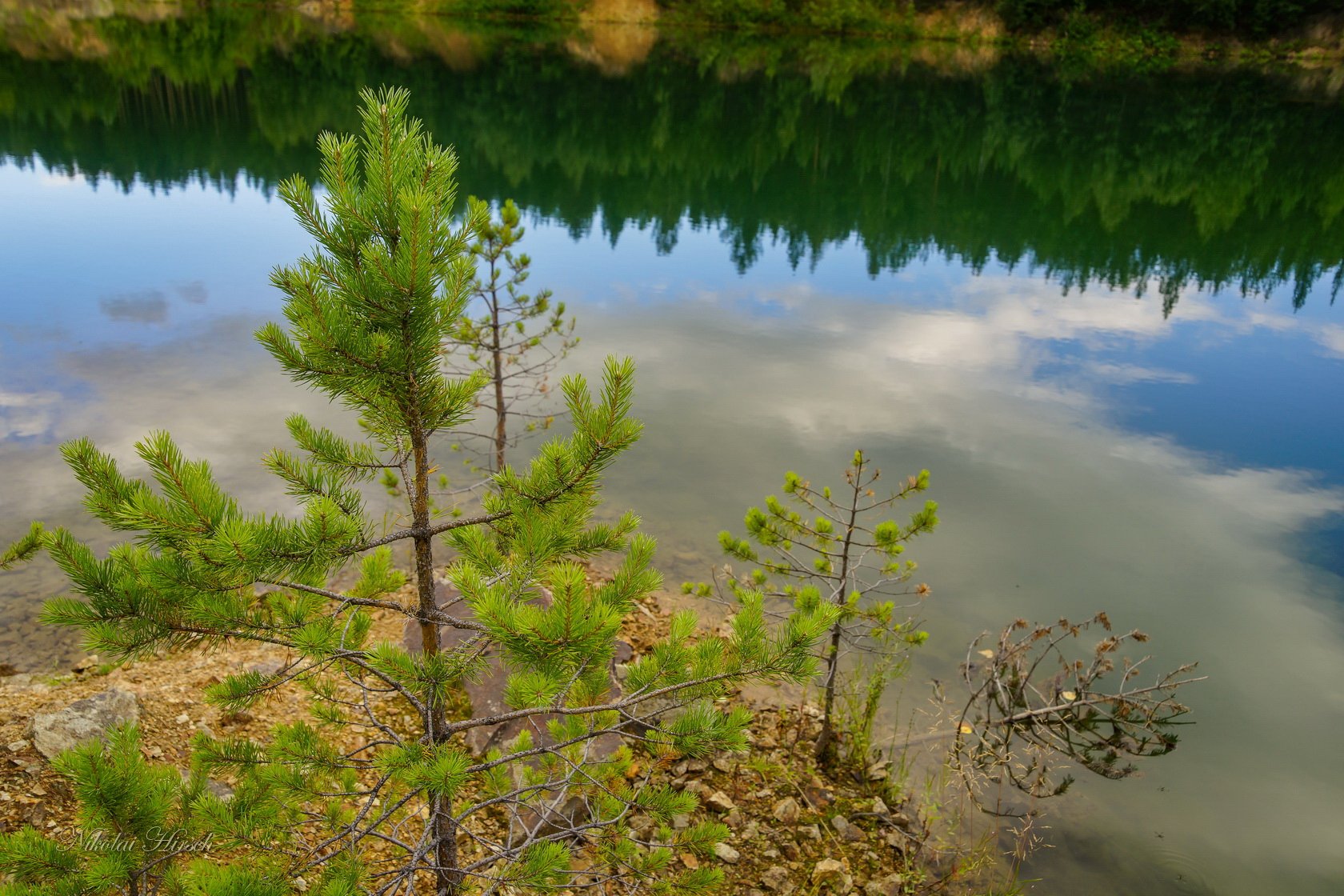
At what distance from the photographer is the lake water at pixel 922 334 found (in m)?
8.47

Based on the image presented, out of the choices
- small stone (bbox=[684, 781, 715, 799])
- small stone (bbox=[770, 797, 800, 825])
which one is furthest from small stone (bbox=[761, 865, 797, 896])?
small stone (bbox=[684, 781, 715, 799])

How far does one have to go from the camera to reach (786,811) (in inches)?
236

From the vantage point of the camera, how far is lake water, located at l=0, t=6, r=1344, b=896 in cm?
847

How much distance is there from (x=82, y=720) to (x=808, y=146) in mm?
40276

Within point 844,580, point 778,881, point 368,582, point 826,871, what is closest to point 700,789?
point 778,881

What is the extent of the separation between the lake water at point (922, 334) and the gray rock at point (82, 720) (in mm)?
2712

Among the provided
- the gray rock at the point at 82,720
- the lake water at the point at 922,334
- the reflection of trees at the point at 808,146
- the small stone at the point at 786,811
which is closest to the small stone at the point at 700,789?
the small stone at the point at 786,811

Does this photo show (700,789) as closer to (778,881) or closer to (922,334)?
(778,881)

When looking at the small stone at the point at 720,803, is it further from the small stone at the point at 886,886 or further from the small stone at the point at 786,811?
the small stone at the point at 886,886

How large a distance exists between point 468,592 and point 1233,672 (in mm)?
8998

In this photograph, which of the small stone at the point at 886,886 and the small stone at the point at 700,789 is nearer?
the small stone at the point at 886,886

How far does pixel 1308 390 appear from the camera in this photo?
16.9 metres

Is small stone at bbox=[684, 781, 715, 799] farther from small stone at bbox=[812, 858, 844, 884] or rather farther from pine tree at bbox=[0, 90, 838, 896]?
pine tree at bbox=[0, 90, 838, 896]

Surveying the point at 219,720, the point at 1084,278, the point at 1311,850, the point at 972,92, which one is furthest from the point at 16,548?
the point at 972,92
